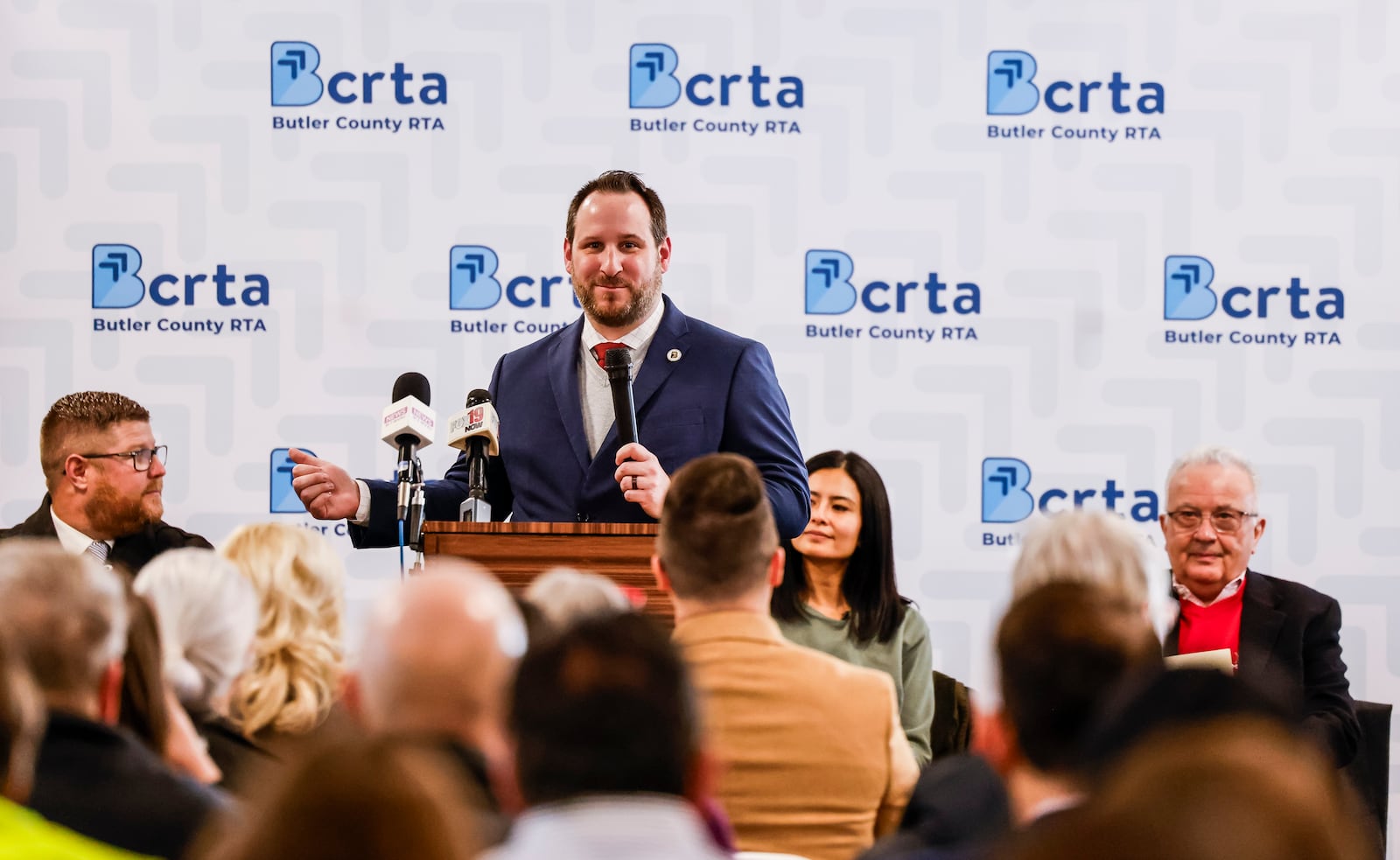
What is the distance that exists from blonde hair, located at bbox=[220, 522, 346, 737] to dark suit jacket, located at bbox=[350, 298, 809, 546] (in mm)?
726

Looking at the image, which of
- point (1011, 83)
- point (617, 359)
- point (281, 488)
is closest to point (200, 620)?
point (617, 359)

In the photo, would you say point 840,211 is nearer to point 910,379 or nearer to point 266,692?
point 910,379

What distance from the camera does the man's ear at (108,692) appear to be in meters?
1.90

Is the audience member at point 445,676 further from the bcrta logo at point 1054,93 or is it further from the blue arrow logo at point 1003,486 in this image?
the bcrta logo at point 1054,93

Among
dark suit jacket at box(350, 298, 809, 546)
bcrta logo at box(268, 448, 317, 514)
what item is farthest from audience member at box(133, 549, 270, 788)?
bcrta logo at box(268, 448, 317, 514)

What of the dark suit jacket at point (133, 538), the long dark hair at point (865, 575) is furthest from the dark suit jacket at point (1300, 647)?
the dark suit jacket at point (133, 538)

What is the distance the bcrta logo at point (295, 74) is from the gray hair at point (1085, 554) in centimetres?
380

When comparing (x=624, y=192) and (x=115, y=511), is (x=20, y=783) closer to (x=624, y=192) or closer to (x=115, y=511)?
(x=624, y=192)

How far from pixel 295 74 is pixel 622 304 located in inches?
91.2

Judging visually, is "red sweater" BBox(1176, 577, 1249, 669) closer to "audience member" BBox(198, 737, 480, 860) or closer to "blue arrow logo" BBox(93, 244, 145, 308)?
"audience member" BBox(198, 737, 480, 860)

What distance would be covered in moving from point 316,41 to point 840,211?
1936 mm

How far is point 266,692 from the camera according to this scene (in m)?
2.66

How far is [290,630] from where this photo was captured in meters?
2.78

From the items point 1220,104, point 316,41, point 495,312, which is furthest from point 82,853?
point 1220,104
